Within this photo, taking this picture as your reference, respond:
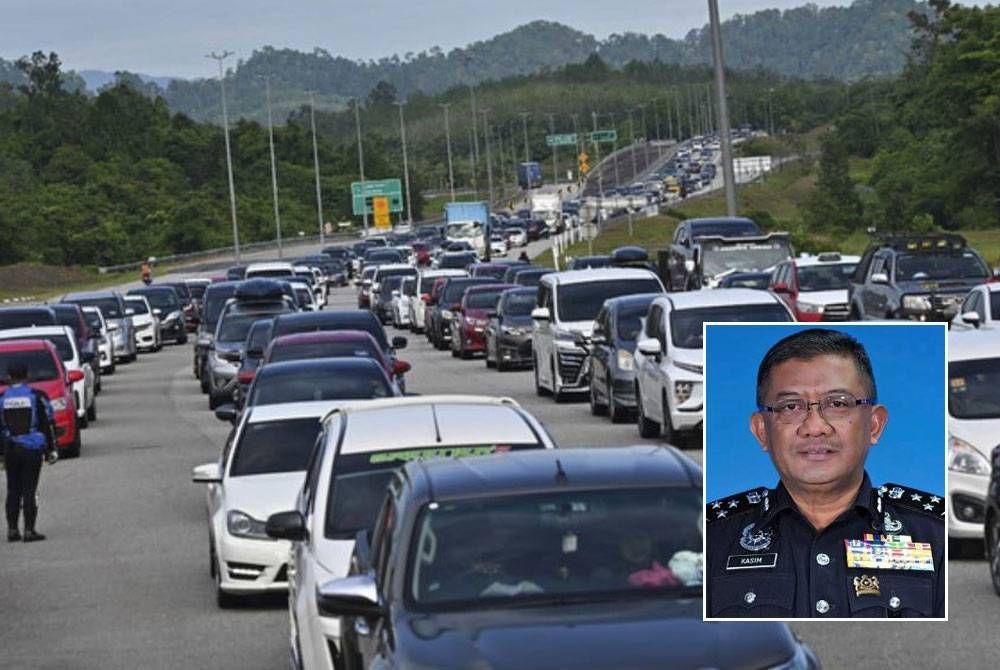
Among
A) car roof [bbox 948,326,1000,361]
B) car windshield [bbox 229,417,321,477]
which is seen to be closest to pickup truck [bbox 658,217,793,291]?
car roof [bbox 948,326,1000,361]

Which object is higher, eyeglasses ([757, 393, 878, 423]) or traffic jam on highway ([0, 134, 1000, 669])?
eyeglasses ([757, 393, 878, 423])

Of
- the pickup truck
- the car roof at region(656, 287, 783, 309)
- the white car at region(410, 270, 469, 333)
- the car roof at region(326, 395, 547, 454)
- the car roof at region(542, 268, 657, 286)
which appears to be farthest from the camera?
the white car at region(410, 270, 469, 333)

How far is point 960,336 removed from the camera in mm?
19438

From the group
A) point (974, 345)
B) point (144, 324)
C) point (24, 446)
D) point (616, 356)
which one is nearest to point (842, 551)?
point (974, 345)

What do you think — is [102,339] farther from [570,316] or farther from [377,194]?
[377,194]

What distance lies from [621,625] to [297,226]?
169m

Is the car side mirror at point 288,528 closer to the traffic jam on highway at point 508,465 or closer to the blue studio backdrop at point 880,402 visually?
the traffic jam on highway at point 508,465

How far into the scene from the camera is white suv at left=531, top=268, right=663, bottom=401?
35.4 m


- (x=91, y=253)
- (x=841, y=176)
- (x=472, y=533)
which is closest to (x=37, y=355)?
(x=472, y=533)

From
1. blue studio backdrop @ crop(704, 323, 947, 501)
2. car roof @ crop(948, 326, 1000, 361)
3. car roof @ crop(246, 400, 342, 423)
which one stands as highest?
blue studio backdrop @ crop(704, 323, 947, 501)

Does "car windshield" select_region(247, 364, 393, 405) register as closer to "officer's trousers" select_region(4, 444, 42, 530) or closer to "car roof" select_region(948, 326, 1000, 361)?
"officer's trousers" select_region(4, 444, 42, 530)

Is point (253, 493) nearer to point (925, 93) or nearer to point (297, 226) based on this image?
point (925, 93)

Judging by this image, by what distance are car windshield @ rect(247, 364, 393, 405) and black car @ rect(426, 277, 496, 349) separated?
3000 centimetres

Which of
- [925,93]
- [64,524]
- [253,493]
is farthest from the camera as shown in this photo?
[925,93]
